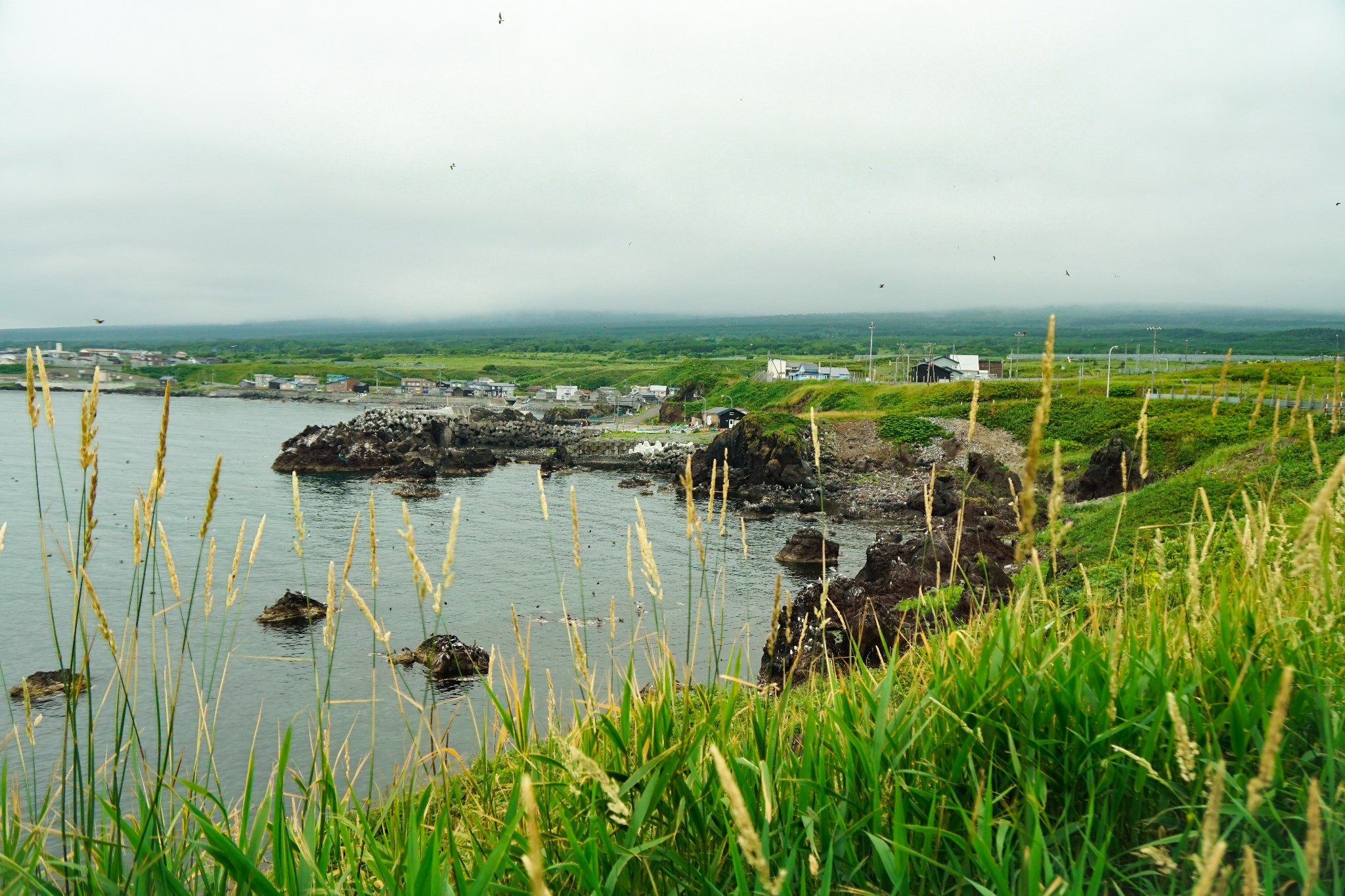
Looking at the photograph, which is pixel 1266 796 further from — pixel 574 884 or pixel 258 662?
pixel 258 662

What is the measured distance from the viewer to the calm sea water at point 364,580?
56.9 feet

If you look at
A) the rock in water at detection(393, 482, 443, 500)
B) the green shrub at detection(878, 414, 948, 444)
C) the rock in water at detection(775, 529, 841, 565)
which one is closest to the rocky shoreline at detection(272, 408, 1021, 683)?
the rock in water at detection(775, 529, 841, 565)

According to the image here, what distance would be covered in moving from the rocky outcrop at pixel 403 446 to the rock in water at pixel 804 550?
31151 millimetres

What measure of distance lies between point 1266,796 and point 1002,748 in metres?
0.82

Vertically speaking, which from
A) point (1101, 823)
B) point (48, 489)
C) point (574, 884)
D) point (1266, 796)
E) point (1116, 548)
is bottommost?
point (48, 489)

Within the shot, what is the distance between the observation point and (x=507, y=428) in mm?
83188

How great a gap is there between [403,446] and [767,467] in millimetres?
27857

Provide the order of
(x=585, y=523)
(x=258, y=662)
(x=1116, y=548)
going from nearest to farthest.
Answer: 1. (x=1116, y=548)
2. (x=258, y=662)
3. (x=585, y=523)

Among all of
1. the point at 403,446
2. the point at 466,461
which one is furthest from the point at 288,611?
the point at 403,446

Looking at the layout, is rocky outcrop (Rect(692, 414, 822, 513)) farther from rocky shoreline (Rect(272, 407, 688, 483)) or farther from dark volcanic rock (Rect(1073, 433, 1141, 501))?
dark volcanic rock (Rect(1073, 433, 1141, 501))

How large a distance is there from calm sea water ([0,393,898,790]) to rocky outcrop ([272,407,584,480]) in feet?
7.92

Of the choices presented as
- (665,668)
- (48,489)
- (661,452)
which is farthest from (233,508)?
(665,668)

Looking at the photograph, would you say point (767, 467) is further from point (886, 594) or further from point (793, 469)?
point (886, 594)

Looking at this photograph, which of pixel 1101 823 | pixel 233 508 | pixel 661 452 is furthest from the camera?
pixel 661 452
